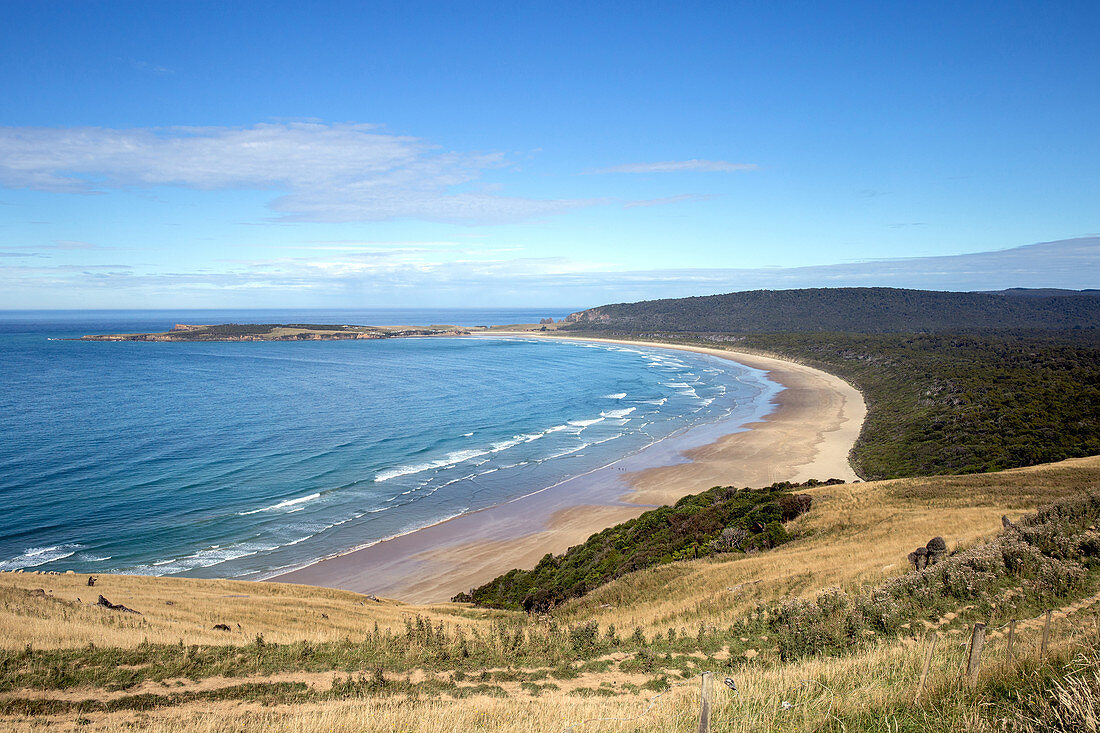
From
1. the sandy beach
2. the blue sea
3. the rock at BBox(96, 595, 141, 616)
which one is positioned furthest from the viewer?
the blue sea

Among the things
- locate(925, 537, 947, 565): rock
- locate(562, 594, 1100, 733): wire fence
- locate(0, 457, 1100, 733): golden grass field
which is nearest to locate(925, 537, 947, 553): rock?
locate(925, 537, 947, 565): rock

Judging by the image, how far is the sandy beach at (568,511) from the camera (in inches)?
963

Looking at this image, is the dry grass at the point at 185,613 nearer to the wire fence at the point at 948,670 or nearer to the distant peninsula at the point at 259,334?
the wire fence at the point at 948,670

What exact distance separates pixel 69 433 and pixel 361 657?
48.8 metres

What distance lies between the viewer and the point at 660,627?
13.5 m

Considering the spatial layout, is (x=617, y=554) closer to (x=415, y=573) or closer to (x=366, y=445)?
(x=415, y=573)

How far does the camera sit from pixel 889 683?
23.5ft

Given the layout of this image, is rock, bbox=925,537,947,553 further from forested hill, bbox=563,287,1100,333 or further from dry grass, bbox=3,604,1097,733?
forested hill, bbox=563,287,1100,333

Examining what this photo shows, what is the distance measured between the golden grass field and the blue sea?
28.9 ft

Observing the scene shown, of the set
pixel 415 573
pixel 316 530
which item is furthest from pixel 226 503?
pixel 415 573

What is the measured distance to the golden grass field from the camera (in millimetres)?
6797

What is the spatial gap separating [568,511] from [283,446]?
82.8 feet

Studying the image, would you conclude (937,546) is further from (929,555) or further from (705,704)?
(705,704)

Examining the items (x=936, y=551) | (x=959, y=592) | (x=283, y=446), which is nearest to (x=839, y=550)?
(x=936, y=551)
